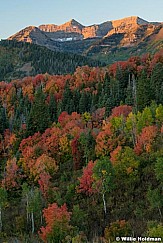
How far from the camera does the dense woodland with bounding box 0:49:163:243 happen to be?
60438 mm

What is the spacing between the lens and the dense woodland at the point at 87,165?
6044 centimetres

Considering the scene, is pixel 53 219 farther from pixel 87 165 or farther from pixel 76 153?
pixel 76 153

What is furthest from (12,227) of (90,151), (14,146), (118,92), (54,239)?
(118,92)

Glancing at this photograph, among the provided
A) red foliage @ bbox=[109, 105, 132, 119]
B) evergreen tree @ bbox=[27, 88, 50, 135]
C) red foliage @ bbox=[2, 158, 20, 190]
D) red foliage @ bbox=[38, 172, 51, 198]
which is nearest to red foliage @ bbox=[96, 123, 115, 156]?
red foliage @ bbox=[109, 105, 132, 119]

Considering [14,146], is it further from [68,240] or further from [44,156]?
[68,240]

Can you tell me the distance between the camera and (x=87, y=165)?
261ft

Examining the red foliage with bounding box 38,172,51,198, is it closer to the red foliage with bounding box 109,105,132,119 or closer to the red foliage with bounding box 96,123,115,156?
the red foliage with bounding box 96,123,115,156

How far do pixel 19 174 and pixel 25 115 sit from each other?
47.5 m

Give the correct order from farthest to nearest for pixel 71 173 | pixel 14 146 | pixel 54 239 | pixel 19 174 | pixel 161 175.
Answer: pixel 14 146
pixel 19 174
pixel 71 173
pixel 161 175
pixel 54 239

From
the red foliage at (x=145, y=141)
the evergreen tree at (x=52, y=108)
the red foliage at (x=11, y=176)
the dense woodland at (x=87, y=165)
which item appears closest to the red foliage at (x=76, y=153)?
the dense woodland at (x=87, y=165)

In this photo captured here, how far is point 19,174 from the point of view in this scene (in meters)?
89.8

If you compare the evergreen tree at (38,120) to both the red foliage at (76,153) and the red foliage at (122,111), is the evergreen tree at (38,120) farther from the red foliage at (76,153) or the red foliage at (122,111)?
the red foliage at (122,111)

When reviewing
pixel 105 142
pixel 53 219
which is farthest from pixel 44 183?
pixel 53 219

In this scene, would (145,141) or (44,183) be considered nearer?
(44,183)
